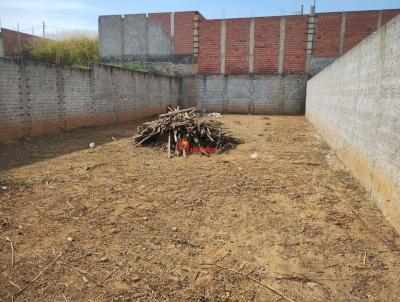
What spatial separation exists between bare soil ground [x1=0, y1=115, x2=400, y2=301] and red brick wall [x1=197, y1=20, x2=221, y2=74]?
55.9 ft

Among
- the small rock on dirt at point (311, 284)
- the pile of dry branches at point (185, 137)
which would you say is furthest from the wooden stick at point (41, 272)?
the pile of dry branches at point (185, 137)

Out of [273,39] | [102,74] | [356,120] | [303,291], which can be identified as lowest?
[303,291]

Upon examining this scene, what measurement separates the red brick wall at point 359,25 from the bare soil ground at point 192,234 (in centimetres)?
1748

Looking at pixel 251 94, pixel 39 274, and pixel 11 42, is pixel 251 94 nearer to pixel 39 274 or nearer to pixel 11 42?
pixel 39 274

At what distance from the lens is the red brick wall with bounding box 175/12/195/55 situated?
22797 millimetres

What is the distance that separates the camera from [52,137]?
10.1 m

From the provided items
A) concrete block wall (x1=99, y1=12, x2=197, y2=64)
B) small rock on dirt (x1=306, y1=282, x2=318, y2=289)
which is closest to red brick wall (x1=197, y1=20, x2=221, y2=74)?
concrete block wall (x1=99, y1=12, x2=197, y2=64)

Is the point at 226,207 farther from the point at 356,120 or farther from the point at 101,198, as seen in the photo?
the point at 356,120

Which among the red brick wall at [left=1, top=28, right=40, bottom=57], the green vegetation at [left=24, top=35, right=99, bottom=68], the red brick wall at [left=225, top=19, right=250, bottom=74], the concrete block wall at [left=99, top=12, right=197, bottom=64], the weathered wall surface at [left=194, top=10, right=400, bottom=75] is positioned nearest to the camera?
the weathered wall surface at [left=194, top=10, right=400, bottom=75]

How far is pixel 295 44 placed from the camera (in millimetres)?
21250

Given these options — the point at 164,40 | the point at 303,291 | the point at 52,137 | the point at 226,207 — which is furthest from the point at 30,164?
the point at 164,40

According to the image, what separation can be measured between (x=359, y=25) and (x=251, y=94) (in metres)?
8.39

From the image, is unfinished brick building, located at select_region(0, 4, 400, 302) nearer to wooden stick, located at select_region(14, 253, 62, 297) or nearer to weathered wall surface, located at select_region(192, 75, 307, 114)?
wooden stick, located at select_region(14, 253, 62, 297)

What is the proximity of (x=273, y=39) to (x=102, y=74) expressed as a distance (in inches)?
515
